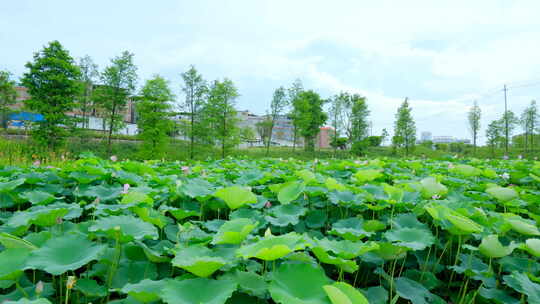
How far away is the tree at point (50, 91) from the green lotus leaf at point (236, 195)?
2258cm

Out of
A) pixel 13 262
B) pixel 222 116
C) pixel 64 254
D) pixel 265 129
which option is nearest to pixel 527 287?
pixel 64 254

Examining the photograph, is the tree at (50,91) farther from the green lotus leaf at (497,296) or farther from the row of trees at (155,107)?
the green lotus leaf at (497,296)

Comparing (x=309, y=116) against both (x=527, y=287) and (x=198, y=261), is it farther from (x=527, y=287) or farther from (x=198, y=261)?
(x=198, y=261)

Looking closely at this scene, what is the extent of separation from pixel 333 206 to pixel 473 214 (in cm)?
79

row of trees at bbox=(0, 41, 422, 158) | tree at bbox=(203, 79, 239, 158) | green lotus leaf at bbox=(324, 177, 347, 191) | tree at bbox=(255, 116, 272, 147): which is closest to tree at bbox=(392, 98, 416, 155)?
row of trees at bbox=(0, 41, 422, 158)

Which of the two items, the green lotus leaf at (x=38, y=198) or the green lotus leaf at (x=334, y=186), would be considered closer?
the green lotus leaf at (x=38, y=198)

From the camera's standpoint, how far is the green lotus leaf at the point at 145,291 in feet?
2.58

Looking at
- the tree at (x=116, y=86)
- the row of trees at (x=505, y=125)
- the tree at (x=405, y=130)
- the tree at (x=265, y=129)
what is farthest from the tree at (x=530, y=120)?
the tree at (x=116, y=86)

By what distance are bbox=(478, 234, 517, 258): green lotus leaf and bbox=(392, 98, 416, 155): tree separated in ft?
134

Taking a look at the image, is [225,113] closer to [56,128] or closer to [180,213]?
[56,128]

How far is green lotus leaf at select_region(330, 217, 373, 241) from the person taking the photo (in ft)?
3.91

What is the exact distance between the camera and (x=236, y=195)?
155cm

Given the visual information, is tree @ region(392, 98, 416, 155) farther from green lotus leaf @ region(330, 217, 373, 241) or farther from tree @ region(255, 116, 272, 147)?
green lotus leaf @ region(330, 217, 373, 241)

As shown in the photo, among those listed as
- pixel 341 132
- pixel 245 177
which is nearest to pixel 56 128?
pixel 245 177
